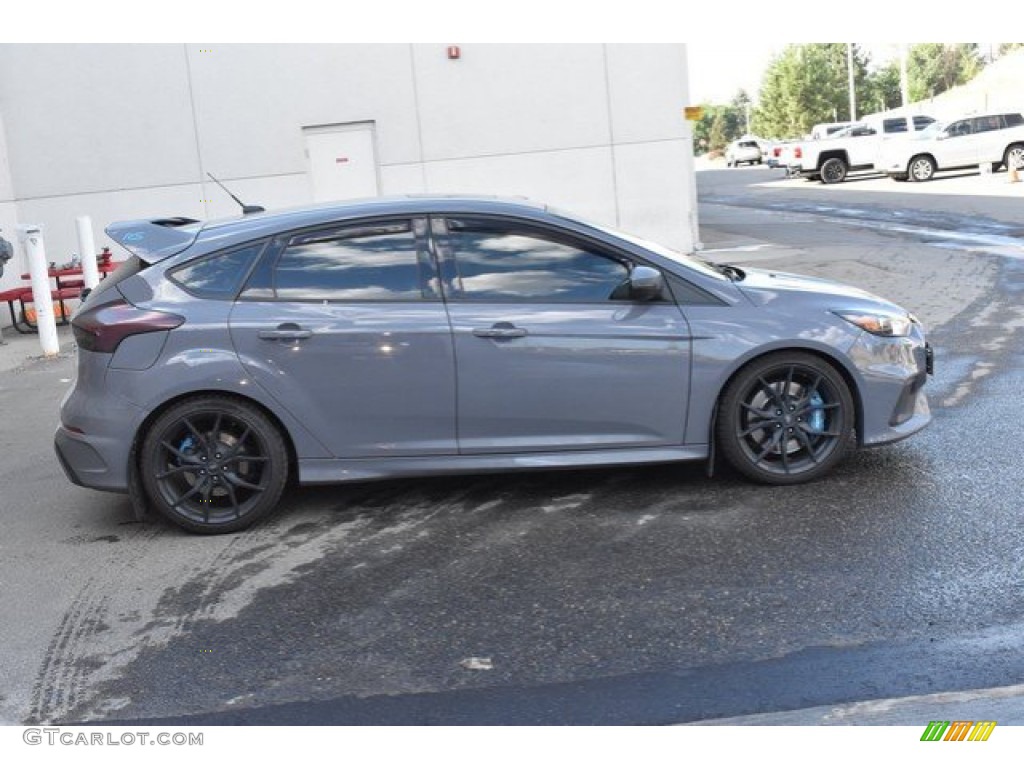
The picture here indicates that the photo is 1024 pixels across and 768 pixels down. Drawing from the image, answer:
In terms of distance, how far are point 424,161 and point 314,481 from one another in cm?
1217

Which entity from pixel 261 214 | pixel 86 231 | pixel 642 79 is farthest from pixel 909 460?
pixel 642 79

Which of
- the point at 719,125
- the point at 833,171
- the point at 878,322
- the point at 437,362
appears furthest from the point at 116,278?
the point at 719,125

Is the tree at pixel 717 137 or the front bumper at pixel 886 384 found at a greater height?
the tree at pixel 717 137

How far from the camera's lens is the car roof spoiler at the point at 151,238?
19.9ft

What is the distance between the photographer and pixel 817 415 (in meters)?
6.11

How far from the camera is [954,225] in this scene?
69.1 ft

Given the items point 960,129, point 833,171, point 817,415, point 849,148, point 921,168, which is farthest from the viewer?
point 833,171

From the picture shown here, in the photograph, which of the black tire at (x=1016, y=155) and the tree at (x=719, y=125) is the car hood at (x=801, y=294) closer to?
the black tire at (x=1016, y=155)

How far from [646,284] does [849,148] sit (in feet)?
114

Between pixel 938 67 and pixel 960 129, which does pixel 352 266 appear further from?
pixel 938 67

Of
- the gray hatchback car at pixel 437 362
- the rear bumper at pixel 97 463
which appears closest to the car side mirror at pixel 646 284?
the gray hatchback car at pixel 437 362

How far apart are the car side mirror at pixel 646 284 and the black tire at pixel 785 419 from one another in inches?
23.1
